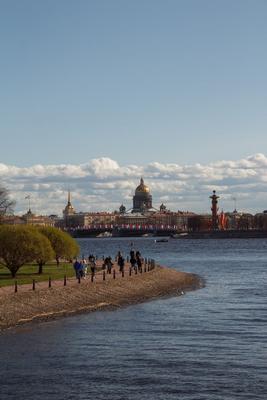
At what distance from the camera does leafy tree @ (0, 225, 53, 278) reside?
52.3 m

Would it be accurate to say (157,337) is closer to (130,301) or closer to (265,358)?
(265,358)

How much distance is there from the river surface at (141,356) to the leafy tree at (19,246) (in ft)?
36.0

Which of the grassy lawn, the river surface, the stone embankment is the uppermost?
the grassy lawn

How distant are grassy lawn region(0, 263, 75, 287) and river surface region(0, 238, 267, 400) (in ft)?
28.9

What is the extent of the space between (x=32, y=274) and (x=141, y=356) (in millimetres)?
28410

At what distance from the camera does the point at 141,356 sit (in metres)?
29.0

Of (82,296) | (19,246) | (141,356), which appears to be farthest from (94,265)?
(141,356)

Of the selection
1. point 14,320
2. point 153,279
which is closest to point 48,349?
point 14,320

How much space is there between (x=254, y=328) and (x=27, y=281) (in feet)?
58.2

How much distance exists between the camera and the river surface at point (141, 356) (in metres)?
24.0

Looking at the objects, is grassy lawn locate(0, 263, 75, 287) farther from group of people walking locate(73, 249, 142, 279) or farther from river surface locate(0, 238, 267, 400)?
river surface locate(0, 238, 267, 400)

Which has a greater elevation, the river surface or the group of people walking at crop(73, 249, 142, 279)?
the group of people walking at crop(73, 249, 142, 279)

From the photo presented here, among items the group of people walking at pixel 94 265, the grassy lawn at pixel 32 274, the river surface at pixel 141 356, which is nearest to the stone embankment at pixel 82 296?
the group of people walking at pixel 94 265

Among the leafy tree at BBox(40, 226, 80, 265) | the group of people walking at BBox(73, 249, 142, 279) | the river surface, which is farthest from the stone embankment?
the leafy tree at BBox(40, 226, 80, 265)
